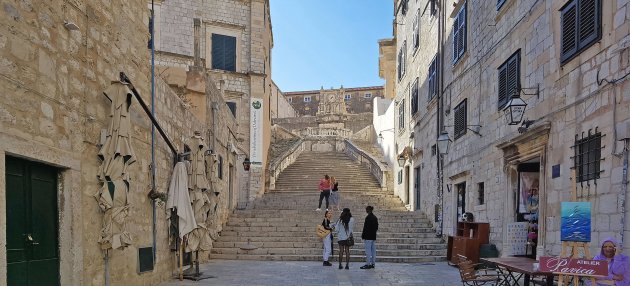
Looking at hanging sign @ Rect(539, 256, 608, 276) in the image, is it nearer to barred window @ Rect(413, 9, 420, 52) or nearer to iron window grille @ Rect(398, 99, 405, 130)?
barred window @ Rect(413, 9, 420, 52)

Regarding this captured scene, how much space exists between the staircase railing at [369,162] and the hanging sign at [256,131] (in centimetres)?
578

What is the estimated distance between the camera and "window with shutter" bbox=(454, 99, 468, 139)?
12688 mm

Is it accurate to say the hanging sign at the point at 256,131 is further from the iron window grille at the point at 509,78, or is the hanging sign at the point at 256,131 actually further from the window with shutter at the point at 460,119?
the iron window grille at the point at 509,78

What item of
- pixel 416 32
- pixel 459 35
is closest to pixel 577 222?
pixel 459 35

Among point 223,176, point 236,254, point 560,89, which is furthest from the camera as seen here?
point 223,176

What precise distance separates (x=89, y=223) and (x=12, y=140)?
1.75 meters

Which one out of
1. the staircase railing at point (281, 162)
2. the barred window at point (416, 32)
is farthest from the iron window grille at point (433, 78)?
the staircase railing at point (281, 162)

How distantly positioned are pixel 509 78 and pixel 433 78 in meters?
6.13

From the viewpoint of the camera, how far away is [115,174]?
239 inches

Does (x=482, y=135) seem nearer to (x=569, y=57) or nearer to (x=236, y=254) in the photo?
(x=569, y=57)

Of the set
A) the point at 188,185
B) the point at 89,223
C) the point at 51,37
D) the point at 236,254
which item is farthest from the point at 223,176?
the point at 51,37

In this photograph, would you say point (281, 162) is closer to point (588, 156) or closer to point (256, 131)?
point (256, 131)

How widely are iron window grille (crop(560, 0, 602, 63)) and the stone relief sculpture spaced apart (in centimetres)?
657

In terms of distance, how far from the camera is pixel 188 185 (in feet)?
30.8
